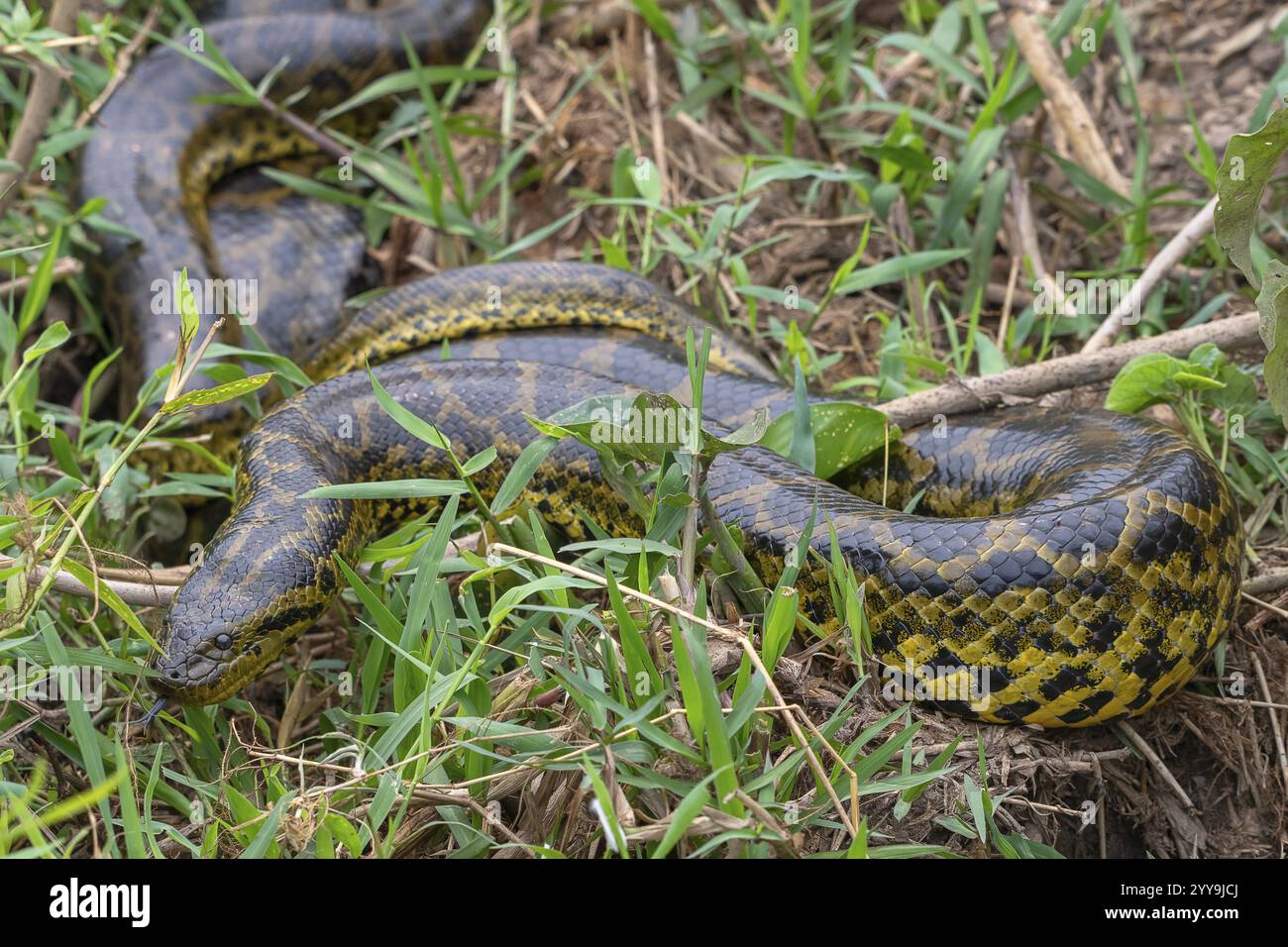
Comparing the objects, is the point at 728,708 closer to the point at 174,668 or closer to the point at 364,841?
the point at 364,841

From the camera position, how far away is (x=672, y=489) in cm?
420

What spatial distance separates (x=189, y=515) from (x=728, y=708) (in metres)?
3.63

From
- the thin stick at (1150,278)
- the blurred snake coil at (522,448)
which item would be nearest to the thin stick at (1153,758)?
the blurred snake coil at (522,448)

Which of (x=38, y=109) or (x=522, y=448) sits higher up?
(x=38, y=109)

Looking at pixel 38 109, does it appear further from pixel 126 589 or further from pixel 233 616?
pixel 233 616

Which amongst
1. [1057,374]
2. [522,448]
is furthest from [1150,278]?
[522,448]

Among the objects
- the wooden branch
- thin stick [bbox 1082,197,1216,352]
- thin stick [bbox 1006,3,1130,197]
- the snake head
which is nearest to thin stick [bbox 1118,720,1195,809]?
thin stick [bbox 1082,197,1216,352]

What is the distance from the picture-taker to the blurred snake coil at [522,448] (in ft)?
14.2

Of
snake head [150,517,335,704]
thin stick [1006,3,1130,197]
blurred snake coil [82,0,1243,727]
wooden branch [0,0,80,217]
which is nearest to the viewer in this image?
blurred snake coil [82,0,1243,727]

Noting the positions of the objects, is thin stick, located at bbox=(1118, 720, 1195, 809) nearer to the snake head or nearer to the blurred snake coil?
the blurred snake coil

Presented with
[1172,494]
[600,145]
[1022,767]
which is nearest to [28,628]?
[1022,767]

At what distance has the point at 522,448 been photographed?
18.5 feet

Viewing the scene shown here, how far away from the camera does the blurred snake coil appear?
4.32 m

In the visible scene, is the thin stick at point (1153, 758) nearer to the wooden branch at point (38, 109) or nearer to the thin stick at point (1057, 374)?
the thin stick at point (1057, 374)
